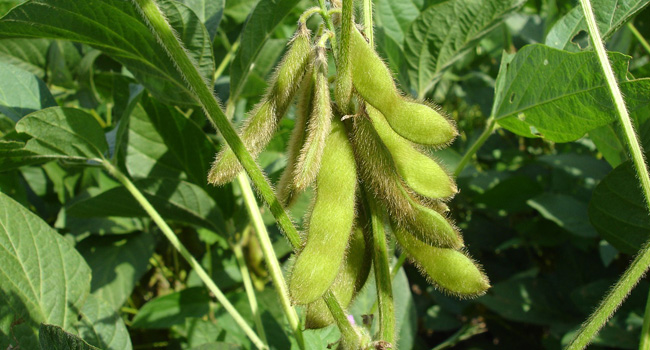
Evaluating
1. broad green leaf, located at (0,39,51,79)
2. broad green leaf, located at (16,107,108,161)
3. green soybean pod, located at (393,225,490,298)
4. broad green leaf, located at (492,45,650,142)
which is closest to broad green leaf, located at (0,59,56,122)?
broad green leaf, located at (16,107,108,161)

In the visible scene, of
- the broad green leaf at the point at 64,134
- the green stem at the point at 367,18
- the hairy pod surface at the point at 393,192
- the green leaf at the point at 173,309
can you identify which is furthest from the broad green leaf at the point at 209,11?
the green leaf at the point at 173,309

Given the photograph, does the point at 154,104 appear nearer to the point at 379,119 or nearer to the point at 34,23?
the point at 34,23

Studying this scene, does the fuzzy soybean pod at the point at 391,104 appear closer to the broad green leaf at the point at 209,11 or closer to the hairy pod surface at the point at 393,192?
the hairy pod surface at the point at 393,192

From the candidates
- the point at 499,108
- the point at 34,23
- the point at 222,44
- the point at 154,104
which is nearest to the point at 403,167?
the point at 499,108

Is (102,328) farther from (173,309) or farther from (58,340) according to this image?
(173,309)

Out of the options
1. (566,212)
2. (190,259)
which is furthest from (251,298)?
(566,212)

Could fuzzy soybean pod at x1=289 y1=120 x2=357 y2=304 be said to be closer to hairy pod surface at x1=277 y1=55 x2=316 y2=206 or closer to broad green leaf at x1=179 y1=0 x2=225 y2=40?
hairy pod surface at x1=277 y1=55 x2=316 y2=206
